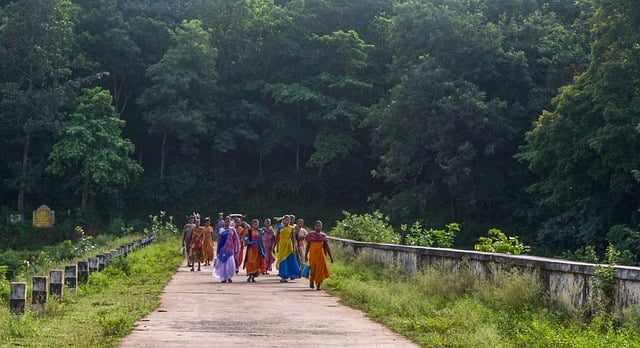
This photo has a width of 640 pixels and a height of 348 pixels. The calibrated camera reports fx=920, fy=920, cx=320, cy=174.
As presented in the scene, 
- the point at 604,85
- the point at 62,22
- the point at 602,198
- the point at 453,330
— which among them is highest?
the point at 62,22

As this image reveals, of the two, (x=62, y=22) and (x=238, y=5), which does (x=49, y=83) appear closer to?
(x=62, y=22)

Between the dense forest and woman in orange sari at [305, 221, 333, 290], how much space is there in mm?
14415

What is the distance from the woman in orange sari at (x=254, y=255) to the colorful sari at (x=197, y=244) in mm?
3103

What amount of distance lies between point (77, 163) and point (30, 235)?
15.4 feet

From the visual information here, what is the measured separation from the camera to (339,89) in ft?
193

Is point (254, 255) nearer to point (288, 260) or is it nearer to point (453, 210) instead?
point (288, 260)

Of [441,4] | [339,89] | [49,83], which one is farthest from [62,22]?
[441,4]

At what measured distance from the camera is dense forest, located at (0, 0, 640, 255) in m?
35.2

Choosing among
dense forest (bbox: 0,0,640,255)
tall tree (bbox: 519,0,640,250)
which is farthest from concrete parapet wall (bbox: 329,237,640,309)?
tall tree (bbox: 519,0,640,250)

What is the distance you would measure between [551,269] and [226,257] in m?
10.6

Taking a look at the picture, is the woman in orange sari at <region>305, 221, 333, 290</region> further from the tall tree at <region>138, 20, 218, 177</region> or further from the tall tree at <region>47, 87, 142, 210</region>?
the tall tree at <region>138, 20, 218, 177</region>

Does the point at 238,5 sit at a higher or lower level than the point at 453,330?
higher

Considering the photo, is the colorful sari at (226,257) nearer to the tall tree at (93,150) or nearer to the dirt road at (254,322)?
the dirt road at (254,322)

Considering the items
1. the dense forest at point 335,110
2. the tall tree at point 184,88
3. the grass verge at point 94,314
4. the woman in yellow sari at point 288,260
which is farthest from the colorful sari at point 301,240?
the tall tree at point 184,88
